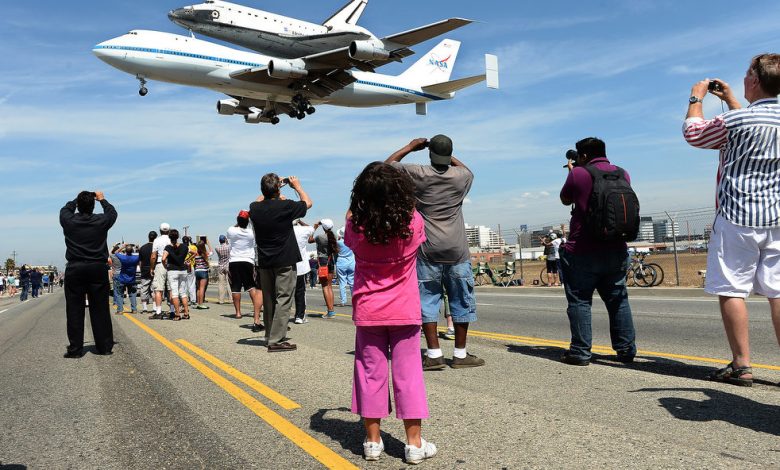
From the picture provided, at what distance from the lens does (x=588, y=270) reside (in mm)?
5172

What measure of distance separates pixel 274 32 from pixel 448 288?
23036 millimetres

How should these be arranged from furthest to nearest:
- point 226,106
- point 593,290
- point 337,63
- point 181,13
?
1. point 226,106
2. point 337,63
3. point 181,13
4. point 593,290

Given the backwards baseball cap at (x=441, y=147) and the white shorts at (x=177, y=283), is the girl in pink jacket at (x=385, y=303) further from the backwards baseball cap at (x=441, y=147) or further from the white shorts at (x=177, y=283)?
the white shorts at (x=177, y=283)

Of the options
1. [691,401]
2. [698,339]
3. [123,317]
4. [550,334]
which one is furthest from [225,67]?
[691,401]

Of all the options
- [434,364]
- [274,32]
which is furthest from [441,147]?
[274,32]

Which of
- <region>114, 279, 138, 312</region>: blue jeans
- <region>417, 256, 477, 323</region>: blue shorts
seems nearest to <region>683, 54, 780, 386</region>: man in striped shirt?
<region>417, 256, 477, 323</region>: blue shorts

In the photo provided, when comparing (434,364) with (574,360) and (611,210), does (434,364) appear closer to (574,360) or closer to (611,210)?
(574,360)

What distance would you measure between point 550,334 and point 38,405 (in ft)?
19.8

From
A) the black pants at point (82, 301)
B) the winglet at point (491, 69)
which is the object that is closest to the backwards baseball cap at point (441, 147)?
the black pants at point (82, 301)

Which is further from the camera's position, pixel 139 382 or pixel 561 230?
pixel 561 230

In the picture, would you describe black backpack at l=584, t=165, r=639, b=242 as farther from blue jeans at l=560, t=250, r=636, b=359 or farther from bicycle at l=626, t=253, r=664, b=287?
bicycle at l=626, t=253, r=664, b=287

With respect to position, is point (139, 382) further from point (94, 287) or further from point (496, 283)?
point (496, 283)

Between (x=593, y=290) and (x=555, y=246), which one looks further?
(x=555, y=246)

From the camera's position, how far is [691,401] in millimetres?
3879
